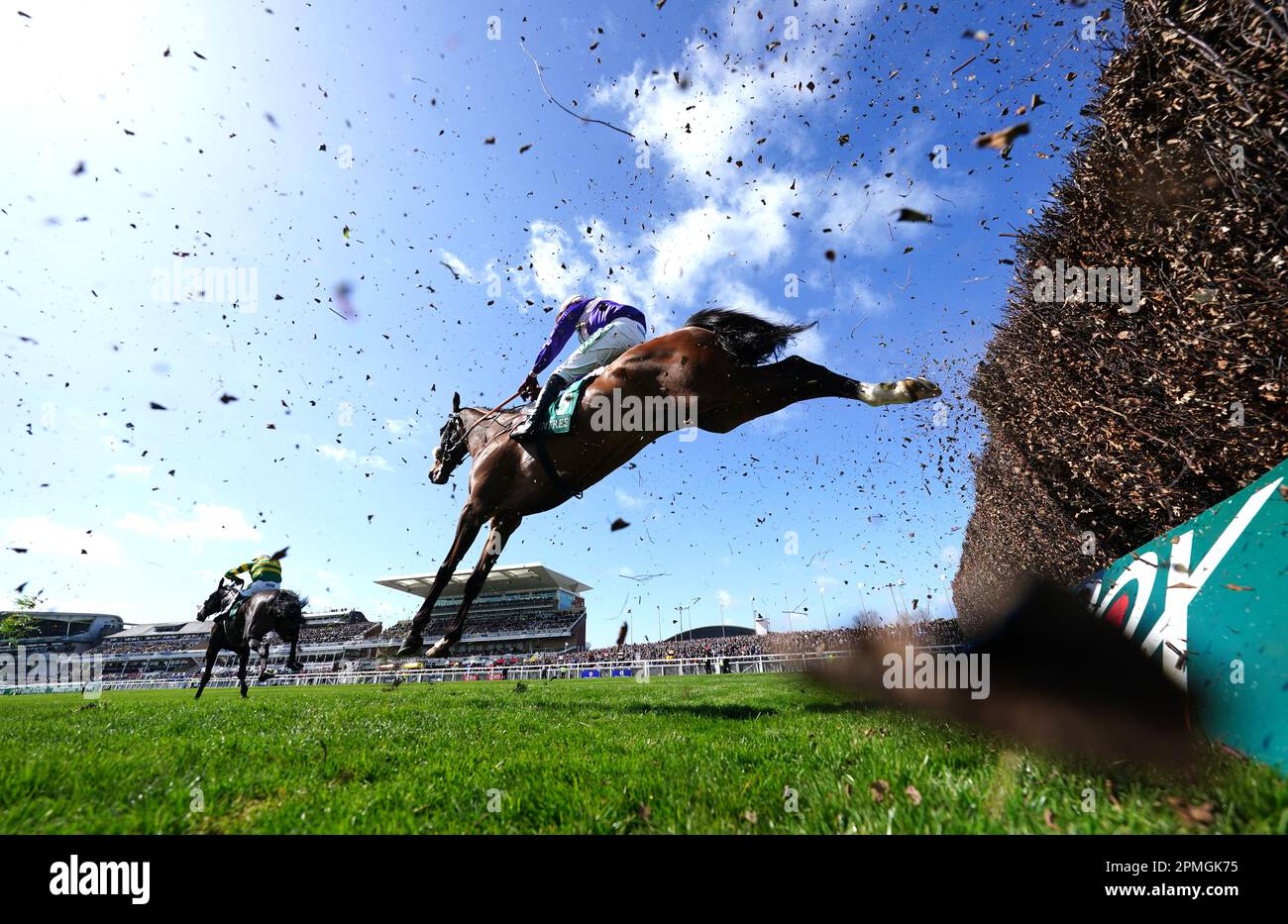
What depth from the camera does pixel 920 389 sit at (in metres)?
5.20

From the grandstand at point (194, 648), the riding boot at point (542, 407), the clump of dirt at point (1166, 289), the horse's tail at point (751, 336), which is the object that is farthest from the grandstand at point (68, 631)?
the clump of dirt at point (1166, 289)

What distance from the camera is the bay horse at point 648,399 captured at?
569 cm

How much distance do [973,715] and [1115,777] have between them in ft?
8.50

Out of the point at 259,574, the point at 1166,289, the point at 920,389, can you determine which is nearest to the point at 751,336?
the point at 920,389

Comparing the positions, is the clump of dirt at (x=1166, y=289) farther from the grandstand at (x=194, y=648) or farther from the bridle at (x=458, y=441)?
the grandstand at (x=194, y=648)

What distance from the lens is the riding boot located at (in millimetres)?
6629

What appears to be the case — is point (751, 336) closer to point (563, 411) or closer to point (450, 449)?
point (563, 411)

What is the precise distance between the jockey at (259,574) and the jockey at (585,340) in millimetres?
8888

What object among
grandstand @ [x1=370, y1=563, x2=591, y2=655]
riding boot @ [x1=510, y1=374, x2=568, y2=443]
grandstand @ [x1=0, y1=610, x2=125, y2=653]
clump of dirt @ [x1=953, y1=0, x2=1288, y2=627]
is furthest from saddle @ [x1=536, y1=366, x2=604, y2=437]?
grandstand @ [x1=0, y1=610, x2=125, y2=653]

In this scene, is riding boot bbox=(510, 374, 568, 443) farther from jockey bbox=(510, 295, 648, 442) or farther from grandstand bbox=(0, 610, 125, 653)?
grandstand bbox=(0, 610, 125, 653)
